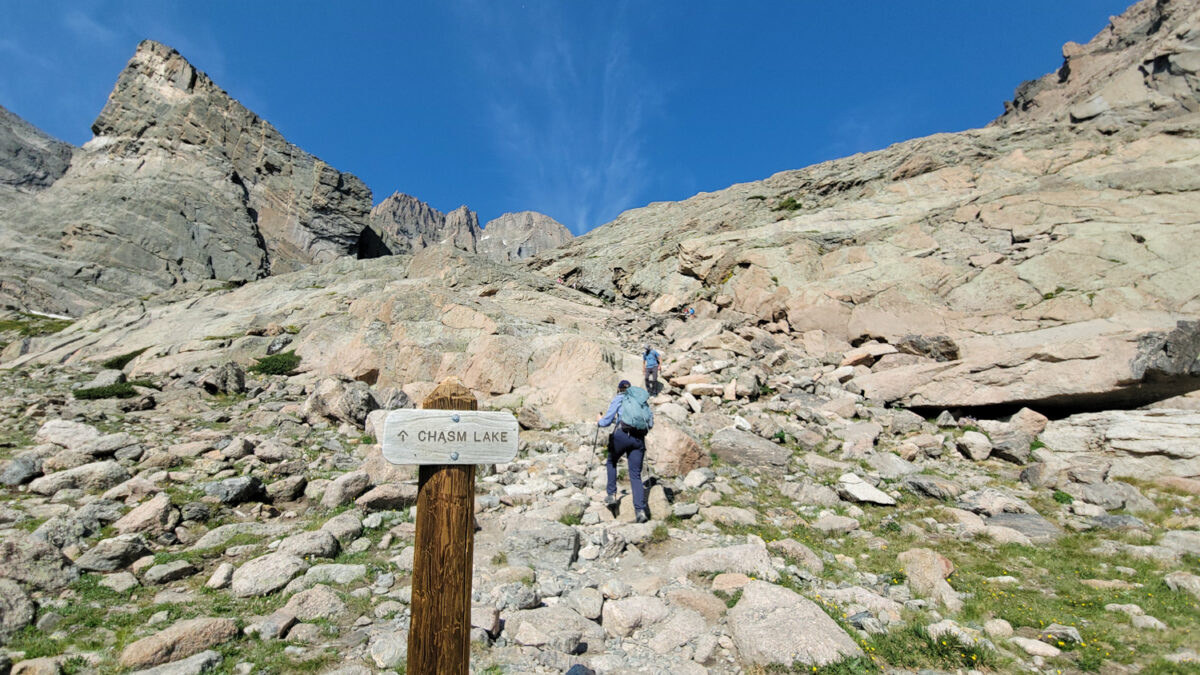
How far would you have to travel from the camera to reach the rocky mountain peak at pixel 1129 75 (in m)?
33.5

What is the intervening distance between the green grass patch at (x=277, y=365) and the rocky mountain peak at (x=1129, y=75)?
47.7 m

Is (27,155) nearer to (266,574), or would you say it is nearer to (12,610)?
(12,610)

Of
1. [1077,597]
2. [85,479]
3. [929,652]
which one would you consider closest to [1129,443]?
[1077,597]

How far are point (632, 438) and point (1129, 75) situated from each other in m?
67.3

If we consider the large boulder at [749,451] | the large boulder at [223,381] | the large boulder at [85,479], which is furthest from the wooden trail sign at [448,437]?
the large boulder at [223,381]

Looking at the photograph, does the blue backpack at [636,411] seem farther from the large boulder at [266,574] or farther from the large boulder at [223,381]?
the large boulder at [223,381]

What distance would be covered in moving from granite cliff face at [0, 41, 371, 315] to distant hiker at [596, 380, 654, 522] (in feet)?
222

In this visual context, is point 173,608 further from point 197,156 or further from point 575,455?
point 197,156

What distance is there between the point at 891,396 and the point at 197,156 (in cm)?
10319

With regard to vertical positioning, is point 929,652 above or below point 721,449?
below

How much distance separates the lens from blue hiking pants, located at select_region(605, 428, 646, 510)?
8.59 metres

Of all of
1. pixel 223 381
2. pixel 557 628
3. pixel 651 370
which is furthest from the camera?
pixel 223 381

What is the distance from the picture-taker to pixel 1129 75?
46438mm

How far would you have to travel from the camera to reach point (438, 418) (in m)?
3.47
